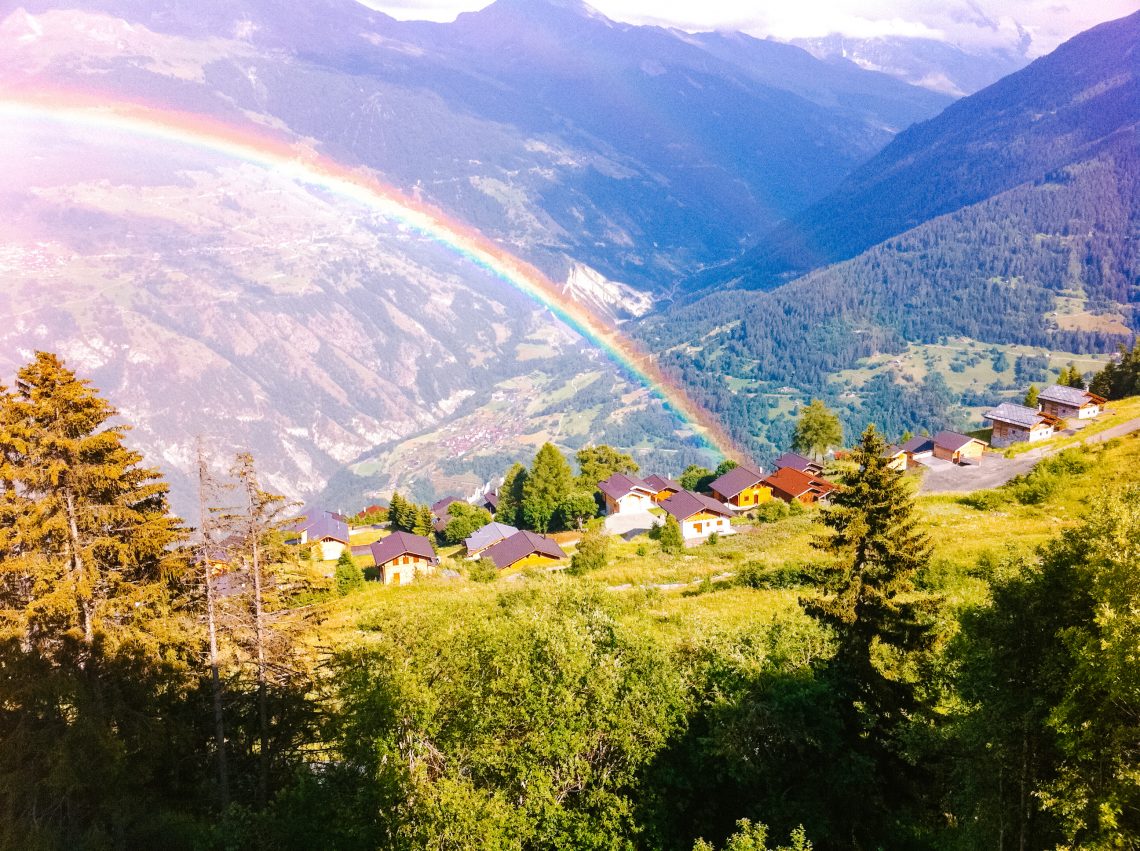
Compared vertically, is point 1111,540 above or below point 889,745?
above

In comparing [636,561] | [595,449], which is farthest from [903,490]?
[595,449]

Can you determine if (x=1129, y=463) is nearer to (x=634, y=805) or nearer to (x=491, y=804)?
(x=634, y=805)

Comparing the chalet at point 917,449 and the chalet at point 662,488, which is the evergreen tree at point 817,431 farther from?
the chalet at point 662,488

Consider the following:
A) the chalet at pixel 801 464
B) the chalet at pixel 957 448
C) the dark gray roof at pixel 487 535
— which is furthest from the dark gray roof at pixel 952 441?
the dark gray roof at pixel 487 535

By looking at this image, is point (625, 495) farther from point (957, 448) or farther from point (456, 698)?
point (456, 698)

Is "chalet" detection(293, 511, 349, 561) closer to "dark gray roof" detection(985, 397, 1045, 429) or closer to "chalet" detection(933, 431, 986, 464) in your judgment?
"chalet" detection(933, 431, 986, 464)

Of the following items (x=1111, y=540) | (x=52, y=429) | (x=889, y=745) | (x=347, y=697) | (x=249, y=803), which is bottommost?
(x=249, y=803)

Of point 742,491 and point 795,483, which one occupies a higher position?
point 795,483

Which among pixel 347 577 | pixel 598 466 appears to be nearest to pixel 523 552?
pixel 347 577
